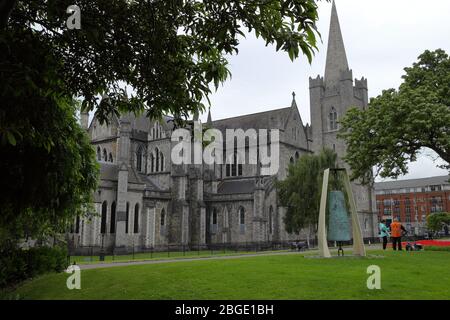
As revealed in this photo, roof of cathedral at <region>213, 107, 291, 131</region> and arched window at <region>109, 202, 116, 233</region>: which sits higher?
roof of cathedral at <region>213, 107, 291, 131</region>

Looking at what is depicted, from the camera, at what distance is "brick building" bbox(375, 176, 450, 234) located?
111750 millimetres

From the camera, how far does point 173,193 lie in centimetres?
5031

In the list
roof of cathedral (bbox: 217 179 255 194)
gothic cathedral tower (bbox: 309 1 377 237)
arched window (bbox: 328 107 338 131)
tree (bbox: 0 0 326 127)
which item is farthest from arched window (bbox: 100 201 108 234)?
arched window (bbox: 328 107 338 131)

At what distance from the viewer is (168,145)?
5291 centimetres

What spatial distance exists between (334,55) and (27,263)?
60.6 metres

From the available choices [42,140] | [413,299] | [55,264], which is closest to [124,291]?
[42,140]

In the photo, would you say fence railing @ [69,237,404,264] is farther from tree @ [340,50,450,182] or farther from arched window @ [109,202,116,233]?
tree @ [340,50,450,182]

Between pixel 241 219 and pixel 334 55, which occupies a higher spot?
pixel 334 55

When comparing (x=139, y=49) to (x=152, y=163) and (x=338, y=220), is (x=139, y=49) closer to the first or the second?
(x=338, y=220)

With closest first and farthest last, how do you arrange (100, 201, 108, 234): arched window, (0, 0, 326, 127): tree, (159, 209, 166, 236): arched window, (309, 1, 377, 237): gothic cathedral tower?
(0, 0, 326, 127): tree, (100, 201, 108, 234): arched window, (159, 209, 166, 236): arched window, (309, 1, 377, 237): gothic cathedral tower

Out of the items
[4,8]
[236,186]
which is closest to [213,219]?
[236,186]

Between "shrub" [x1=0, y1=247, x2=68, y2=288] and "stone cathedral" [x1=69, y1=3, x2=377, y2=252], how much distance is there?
21.9 m

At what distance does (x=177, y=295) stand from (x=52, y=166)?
4500mm
